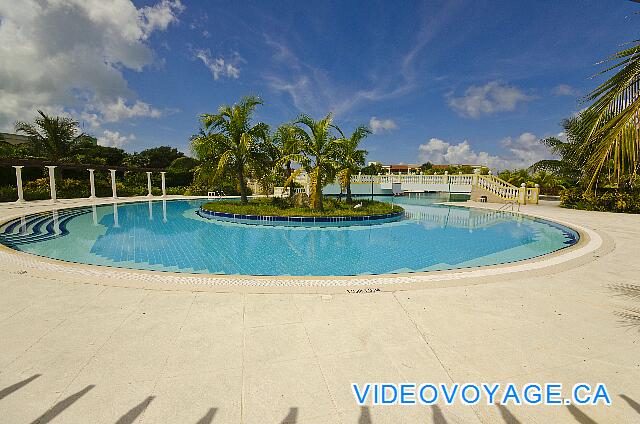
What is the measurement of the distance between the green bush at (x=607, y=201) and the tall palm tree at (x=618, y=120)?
16.9m

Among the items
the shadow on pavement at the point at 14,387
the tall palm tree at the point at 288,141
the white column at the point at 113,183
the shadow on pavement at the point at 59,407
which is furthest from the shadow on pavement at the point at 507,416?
the white column at the point at 113,183

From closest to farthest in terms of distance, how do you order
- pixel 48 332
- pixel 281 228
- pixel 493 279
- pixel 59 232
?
1. pixel 48 332
2. pixel 493 279
3. pixel 59 232
4. pixel 281 228

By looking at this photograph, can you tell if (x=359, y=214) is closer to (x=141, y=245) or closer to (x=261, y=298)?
(x=141, y=245)

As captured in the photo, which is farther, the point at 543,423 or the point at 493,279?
the point at 493,279

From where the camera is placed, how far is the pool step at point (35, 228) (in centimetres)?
1074

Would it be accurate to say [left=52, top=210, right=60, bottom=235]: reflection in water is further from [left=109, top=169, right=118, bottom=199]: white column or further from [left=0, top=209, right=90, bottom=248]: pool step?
[left=109, top=169, right=118, bottom=199]: white column

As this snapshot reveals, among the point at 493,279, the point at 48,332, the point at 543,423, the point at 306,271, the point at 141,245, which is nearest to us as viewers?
the point at 543,423

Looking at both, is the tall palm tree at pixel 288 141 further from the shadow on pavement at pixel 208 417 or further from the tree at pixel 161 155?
the tree at pixel 161 155

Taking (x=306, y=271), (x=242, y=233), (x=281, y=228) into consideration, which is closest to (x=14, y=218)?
(x=242, y=233)

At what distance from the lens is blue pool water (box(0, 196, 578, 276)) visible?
8352 mm

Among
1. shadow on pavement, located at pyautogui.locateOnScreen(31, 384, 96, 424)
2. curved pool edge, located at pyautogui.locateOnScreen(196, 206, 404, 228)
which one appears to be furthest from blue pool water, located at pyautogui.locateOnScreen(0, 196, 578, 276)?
shadow on pavement, located at pyautogui.locateOnScreen(31, 384, 96, 424)

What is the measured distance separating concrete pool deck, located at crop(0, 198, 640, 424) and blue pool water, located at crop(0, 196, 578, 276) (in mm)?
2814

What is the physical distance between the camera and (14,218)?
14.6 metres

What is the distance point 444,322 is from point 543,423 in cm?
174
